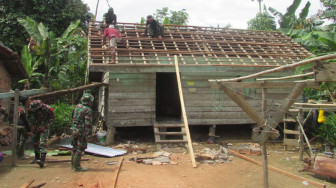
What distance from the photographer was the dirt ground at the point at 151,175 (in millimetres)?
5438

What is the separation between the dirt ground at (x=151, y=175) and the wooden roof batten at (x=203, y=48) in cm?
331

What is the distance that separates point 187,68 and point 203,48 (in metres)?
2.30

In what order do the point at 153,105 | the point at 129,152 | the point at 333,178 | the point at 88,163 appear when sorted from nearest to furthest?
1. the point at 333,178
2. the point at 88,163
3. the point at 129,152
4. the point at 153,105

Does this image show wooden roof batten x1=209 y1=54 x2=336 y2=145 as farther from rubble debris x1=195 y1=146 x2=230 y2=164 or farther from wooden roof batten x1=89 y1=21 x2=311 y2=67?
wooden roof batten x1=89 y1=21 x2=311 y2=67

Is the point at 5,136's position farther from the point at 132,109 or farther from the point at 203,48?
the point at 203,48

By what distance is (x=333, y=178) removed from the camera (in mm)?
6051

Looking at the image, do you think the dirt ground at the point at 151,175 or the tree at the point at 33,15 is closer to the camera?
the dirt ground at the point at 151,175

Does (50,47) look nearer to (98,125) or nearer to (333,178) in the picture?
(98,125)

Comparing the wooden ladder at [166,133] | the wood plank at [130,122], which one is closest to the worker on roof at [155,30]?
the wood plank at [130,122]

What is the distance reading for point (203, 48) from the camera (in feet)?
36.4

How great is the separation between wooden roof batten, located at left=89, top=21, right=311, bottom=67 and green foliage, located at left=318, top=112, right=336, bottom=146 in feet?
8.12

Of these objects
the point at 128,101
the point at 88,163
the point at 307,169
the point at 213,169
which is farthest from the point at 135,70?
the point at 307,169

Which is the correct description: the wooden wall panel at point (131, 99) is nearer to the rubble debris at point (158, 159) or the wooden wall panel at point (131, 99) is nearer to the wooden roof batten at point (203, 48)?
the wooden roof batten at point (203, 48)

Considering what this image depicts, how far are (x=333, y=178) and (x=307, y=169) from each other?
542 millimetres
